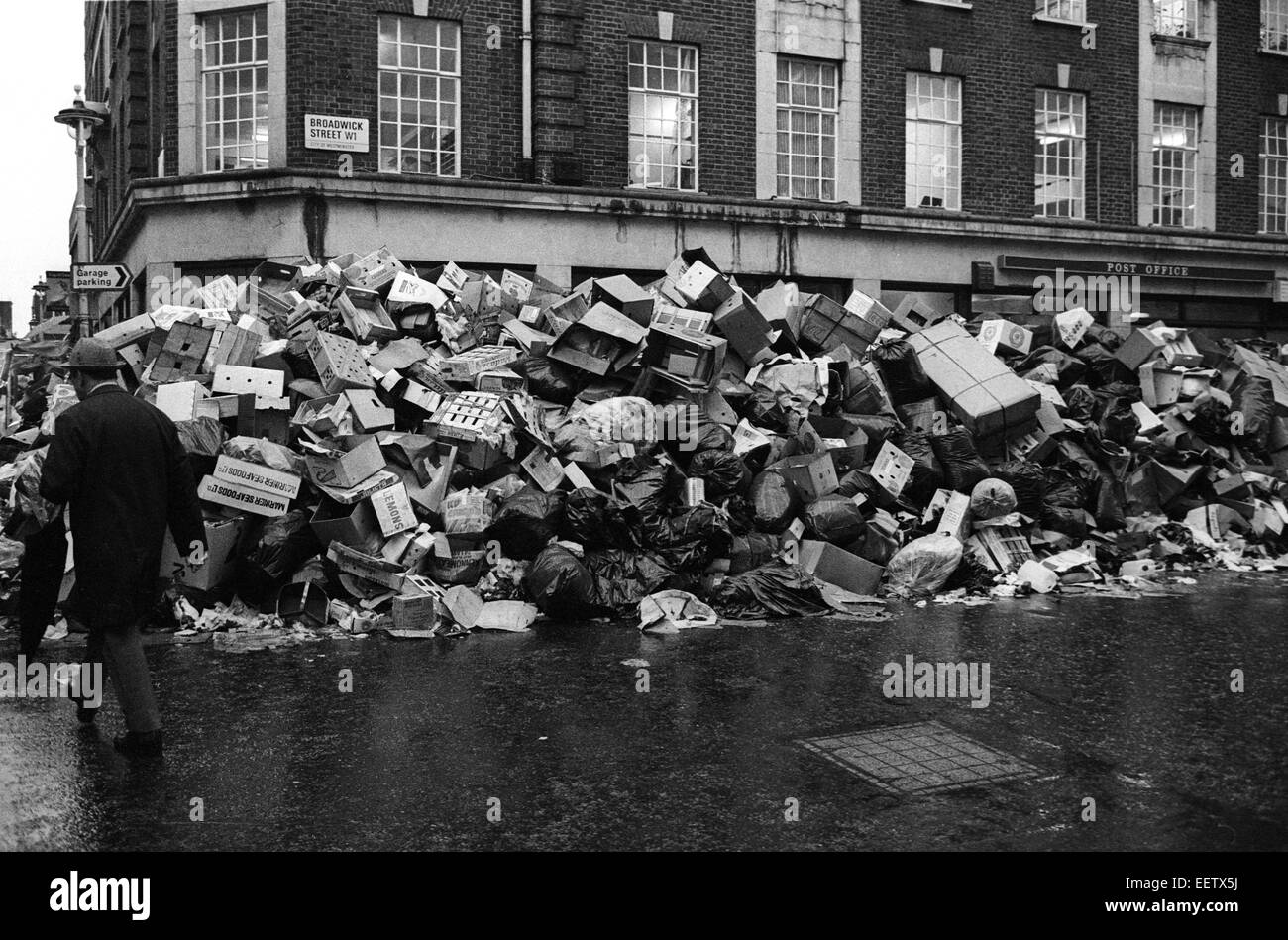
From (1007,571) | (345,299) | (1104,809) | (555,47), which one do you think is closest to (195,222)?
(555,47)

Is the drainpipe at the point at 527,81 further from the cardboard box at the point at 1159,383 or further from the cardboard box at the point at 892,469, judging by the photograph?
the cardboard box at the point at 1159,383

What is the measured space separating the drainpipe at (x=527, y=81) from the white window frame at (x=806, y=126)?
418 cm

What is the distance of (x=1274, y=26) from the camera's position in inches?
936

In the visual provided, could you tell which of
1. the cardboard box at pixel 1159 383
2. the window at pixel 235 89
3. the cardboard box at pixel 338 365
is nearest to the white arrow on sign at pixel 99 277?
the window at pixel 235 89

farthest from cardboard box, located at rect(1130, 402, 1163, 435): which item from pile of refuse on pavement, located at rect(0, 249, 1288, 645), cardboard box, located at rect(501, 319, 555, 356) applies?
cardboard box, located at rect(501, 319, 555, 356)

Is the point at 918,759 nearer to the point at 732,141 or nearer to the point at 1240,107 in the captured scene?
the point at 732,141

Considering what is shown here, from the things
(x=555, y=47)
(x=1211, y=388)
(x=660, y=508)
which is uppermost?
(x=555, y=47)

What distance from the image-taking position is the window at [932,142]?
66.5ft

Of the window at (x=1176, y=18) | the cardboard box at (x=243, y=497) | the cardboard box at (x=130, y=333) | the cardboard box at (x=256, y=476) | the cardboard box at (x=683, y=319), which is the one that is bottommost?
the cardboard box at (x=243, y=497)

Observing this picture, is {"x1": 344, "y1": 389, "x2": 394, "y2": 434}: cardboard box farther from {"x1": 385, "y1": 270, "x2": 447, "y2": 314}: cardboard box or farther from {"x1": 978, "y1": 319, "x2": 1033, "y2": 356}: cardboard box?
{"x1": 978, "y1": 319, "x2": 1033, "y2": 356}: cardboard box

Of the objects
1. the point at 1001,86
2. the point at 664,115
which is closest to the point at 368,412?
the point at 664,115
